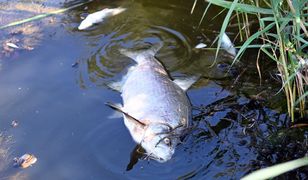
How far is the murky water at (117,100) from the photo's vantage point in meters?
3.51

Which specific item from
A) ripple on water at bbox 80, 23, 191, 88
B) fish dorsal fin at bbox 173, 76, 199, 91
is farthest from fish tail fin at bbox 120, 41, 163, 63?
fish dorsal fin at bbox 173, 76, 199, 91

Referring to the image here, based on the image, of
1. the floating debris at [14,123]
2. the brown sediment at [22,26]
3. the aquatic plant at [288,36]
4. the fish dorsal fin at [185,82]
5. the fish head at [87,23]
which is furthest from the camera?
the fish head at [87,23]

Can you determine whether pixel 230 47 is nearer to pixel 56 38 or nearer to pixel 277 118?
pixel 277 118

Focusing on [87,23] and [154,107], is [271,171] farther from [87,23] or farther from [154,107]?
[87,23]

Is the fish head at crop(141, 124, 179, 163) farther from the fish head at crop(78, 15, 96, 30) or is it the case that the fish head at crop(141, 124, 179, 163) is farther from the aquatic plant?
the fish head at crop(78, 15, 96, 30)

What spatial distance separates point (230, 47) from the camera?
454 centimetres

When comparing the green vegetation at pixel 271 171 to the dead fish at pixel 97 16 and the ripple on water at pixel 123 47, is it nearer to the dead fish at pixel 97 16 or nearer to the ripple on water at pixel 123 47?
the ripple on water at pixel 123 47

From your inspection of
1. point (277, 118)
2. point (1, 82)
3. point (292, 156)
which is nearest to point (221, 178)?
point (292, 156)

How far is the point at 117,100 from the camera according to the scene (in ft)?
13.7

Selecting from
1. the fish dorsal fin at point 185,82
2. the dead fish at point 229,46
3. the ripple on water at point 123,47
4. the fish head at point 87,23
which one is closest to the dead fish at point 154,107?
the fish dorsal fin at point 185,82

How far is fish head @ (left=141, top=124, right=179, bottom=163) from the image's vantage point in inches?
137

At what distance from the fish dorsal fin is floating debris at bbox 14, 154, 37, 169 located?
1.42 m

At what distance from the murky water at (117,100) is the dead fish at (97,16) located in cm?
7

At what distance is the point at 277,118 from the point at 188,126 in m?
0.73
